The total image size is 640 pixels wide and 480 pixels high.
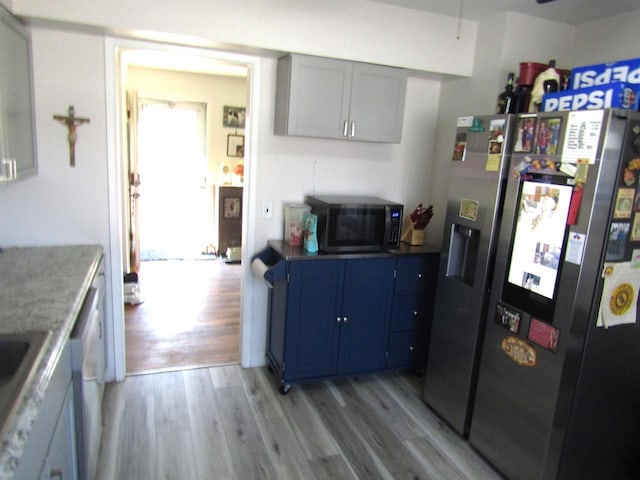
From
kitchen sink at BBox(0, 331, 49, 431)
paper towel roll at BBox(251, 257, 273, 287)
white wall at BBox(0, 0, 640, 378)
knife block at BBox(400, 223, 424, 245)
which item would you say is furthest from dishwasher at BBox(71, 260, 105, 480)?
knife block at BBox(400, 223, 424, 245)

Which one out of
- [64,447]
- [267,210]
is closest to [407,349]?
[267,210]

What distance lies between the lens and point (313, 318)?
9.30 feet

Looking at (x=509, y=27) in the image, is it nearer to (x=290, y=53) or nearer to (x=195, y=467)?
(x=290, y=53)

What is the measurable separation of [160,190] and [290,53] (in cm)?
403

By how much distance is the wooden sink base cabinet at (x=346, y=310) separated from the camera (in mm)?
2781

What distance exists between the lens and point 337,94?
2.79m

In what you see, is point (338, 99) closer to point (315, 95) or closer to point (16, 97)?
point (315, 95)

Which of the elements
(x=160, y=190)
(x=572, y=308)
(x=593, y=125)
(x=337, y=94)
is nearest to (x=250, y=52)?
(x=337, y=94)

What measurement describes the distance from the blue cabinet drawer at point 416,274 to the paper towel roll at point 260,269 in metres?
0.85

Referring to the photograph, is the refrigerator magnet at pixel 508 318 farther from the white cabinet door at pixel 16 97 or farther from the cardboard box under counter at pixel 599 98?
the white cabinet door at pixel 16 97

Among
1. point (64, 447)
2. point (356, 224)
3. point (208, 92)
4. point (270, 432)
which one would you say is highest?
point (208, 92)

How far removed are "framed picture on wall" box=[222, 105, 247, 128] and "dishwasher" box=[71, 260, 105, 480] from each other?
14.6 feet

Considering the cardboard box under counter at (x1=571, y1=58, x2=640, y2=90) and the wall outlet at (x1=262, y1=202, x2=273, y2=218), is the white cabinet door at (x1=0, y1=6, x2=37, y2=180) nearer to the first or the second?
the wall outlet at (x1=262, y1=202, x2=273, y2=218)

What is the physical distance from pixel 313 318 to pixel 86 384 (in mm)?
1356
